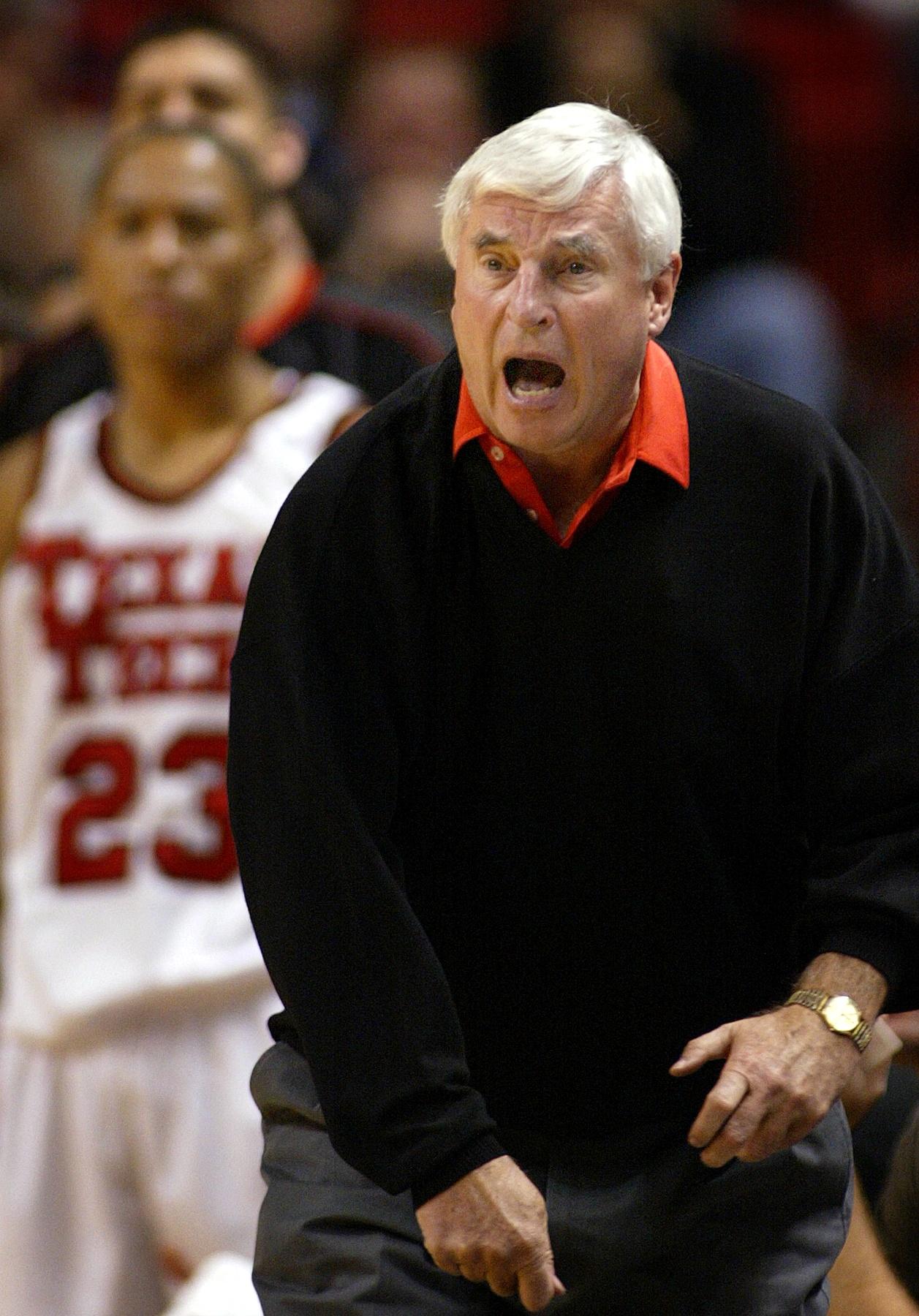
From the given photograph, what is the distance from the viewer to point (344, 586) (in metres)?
2.10

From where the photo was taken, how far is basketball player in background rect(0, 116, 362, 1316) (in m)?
3.64

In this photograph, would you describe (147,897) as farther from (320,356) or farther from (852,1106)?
(852,1106)

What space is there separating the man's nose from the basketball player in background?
1713 millimetres

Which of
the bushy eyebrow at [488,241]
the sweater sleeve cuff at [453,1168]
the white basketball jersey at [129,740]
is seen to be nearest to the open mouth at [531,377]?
the bushy eyebrow at [488,241]

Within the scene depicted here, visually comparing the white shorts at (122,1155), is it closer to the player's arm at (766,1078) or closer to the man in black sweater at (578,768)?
the man in black sweater at (578,768)

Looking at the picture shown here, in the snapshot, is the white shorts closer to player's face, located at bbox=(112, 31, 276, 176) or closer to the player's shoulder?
the player's shoulder

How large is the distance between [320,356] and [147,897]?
1131mm

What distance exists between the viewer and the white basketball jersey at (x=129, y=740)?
12.0ft

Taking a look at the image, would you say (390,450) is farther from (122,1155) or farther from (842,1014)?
→ (122,1155)

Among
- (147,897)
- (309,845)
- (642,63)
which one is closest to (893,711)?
(309,845)

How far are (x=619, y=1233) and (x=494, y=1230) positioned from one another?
0.66 ft

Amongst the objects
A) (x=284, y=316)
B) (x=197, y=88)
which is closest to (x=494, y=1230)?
(x=284, y=316)

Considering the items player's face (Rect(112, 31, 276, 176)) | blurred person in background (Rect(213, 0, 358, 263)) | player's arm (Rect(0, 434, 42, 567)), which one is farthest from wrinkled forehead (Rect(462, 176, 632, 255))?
blurred person in background (Rect(213, 0, 358, 263))

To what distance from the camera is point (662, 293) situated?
2.15 metres
